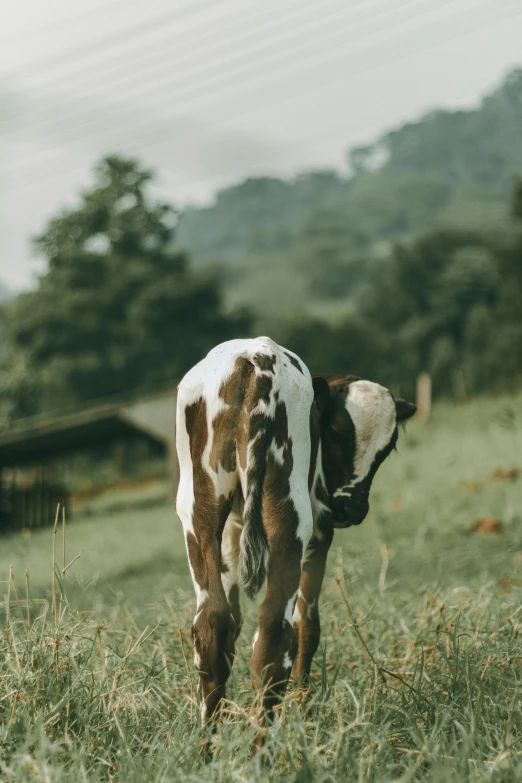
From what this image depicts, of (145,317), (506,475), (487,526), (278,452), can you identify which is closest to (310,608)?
(278,452)

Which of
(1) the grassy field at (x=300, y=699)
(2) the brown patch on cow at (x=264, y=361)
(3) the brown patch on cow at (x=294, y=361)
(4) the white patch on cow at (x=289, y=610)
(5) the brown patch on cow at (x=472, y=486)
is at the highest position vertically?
(2) the brown patch on cow at (x=264, y=361)

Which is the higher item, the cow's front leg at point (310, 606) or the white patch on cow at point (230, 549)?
the white patch on cow at point (230, 549)

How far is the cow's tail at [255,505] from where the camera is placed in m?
3.45

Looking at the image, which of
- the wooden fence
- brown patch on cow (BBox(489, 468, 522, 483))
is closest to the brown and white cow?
brown patch on cow (BBox(489, 468, 522, 483))

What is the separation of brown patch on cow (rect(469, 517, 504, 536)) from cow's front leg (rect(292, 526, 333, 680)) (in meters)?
5.78

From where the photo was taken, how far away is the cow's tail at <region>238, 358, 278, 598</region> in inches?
136

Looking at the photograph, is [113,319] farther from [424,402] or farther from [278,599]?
[278,599]

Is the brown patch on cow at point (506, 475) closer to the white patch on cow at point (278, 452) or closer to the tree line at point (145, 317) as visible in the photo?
the white patch on cow at point (278, 452)

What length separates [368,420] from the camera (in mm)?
4480

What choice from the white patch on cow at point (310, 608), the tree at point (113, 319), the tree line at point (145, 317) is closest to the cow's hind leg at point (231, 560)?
the white patch on cow at point (310, 608)

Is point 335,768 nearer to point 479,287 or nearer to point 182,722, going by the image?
point 182,722

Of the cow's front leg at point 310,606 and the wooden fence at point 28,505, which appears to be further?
the wooden fence at point 28,505

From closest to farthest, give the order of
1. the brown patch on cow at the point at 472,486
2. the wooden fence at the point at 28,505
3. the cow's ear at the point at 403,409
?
the cow's ear at the point at 403,409 < the brown patch on cow at the point at 472,486 < the wooden fence at the point at 28,505

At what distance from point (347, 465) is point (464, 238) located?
160 ft
